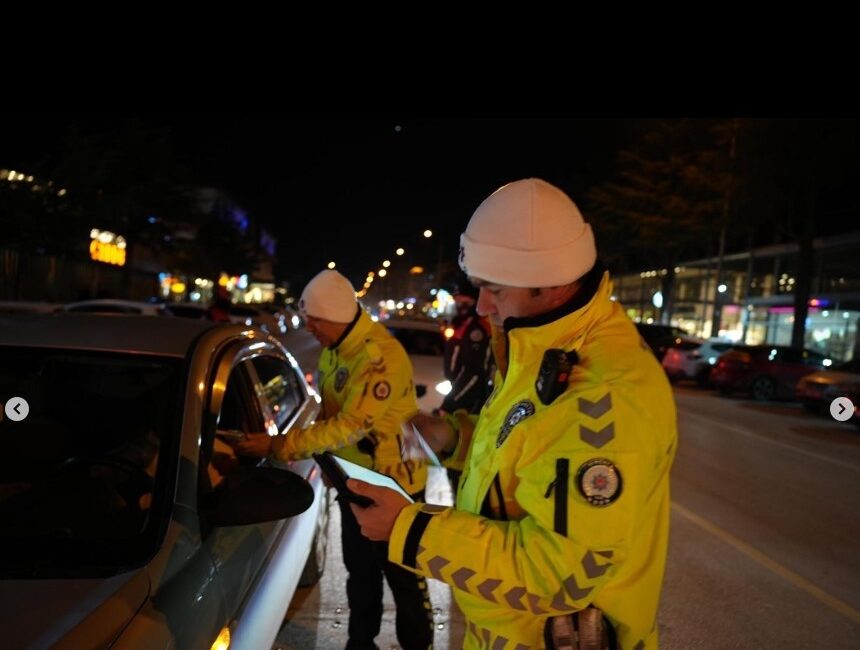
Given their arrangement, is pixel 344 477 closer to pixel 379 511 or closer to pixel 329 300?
pixel 379 511

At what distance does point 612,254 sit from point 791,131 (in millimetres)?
17090

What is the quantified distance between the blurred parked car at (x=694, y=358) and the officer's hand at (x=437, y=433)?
1826 cm

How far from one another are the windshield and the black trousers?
0.89m

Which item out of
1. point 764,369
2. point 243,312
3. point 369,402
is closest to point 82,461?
point 369,402

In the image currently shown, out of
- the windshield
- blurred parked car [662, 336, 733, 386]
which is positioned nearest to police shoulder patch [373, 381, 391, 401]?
the windshield

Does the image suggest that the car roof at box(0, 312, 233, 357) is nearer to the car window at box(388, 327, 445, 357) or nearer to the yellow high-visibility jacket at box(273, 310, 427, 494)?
the yellow high-visibility jacket at box(273, 310, 427, 494)

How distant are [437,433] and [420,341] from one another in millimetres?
Result: 20049

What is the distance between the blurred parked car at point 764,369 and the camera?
54.5 ft

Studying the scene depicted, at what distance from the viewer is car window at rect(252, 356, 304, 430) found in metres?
3.60

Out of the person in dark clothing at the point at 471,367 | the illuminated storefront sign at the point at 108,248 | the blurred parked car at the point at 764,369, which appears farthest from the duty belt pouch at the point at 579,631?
the illuminated storefront sign at the point at 108,248

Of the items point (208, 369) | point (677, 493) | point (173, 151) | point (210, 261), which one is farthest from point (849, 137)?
point (210, 261)

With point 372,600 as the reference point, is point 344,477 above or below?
above

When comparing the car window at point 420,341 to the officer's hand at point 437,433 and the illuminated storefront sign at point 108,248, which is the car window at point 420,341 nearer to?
the illuminated storefront sign at point 108,248

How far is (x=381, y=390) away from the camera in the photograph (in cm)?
292
